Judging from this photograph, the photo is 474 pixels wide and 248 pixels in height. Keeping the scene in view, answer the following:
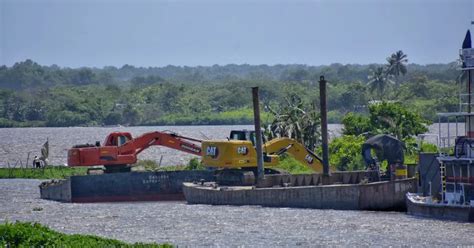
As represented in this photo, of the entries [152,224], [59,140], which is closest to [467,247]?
[152,224]

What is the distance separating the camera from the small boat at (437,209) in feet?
200

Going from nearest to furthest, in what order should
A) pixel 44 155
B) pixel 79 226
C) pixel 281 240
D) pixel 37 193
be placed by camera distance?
pixel 281 240
pixel 79 226
pixel 37 193
pixel 44 155

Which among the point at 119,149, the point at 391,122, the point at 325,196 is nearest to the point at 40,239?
the point at 325,196

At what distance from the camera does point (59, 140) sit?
174 m

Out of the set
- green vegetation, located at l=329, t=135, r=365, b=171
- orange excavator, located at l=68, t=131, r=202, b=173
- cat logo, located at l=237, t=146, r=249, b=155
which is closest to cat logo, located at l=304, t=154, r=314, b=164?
cat logo, located at l=237, t=146, r=249, b=155

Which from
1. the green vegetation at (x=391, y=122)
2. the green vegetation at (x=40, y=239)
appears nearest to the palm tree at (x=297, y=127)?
the green vegetation at (x=391, y=122)

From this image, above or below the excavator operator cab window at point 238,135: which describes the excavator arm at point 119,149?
below

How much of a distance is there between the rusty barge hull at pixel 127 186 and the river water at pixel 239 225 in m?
1.14

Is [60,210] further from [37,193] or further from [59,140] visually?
[59,140]

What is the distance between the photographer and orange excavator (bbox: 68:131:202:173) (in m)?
78.8

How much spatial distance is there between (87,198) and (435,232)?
87.9ft

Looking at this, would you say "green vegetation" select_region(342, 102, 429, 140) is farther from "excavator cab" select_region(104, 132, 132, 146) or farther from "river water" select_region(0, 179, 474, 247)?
"river water" select_region(0, 179, 474, 247)

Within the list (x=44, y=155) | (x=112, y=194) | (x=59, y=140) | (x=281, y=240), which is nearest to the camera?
(x=281, y=240)

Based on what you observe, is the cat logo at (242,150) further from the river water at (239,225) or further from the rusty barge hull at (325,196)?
the river water at (239,225)
